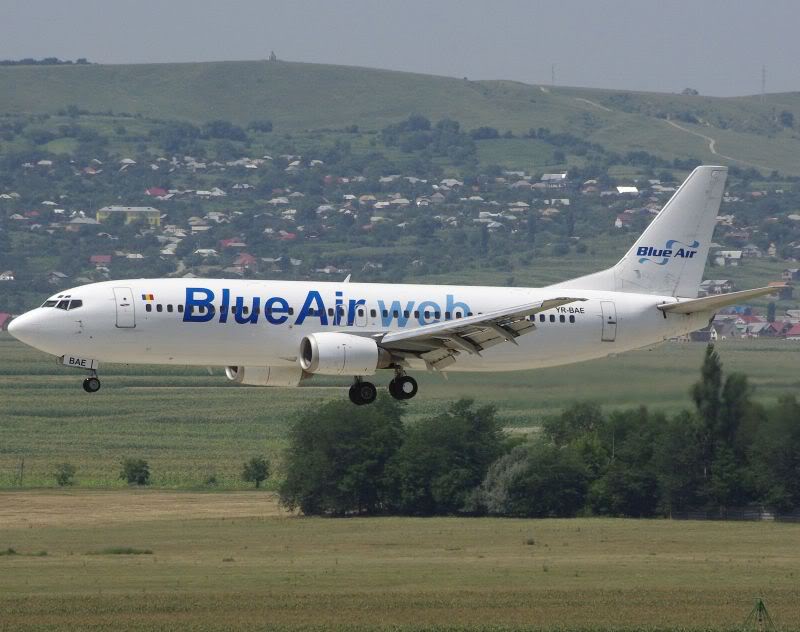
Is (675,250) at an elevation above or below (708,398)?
above

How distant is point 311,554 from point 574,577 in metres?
20.5

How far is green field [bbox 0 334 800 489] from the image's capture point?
134375 millimetres

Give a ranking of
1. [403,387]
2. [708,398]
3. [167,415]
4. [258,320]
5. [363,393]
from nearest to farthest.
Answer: [258,320] < [363,393] < [403,387] < [708,398] < [167,415]

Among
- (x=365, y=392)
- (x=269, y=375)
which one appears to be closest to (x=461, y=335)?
(x=365, y=392)

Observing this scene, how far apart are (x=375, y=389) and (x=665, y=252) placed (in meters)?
16.3

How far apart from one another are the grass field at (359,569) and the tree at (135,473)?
5.54 meters

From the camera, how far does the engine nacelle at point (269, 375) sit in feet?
231

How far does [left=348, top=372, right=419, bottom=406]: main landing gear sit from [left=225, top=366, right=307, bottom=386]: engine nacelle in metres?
2.37

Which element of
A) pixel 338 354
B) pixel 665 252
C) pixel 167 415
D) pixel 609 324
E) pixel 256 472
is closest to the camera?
pixel 338 354

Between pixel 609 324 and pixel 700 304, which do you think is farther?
pixel 609 324

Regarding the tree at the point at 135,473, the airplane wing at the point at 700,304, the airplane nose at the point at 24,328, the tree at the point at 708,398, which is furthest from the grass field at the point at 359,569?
the airplane wing at the point at 700,304

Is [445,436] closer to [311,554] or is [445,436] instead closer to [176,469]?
[176,469]

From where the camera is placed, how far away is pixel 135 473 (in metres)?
135

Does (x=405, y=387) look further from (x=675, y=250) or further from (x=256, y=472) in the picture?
(x=256, y=472)
